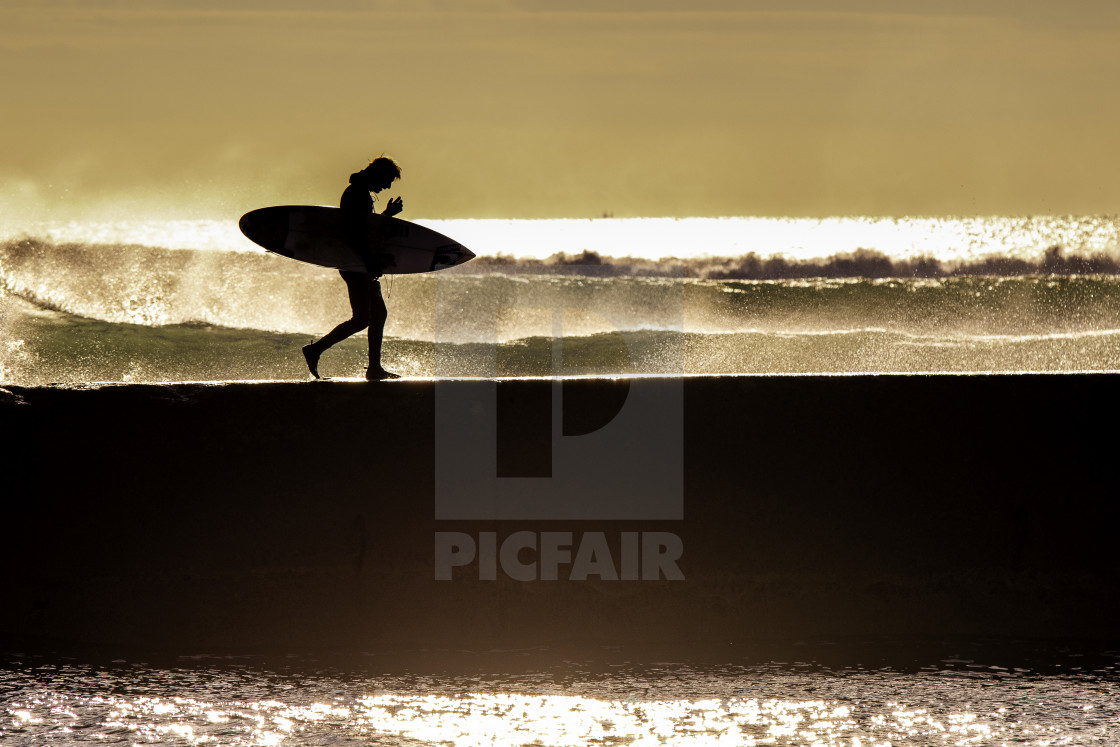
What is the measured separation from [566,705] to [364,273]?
11.2 feet

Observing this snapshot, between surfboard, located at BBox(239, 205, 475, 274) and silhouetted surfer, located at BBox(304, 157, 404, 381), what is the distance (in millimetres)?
42

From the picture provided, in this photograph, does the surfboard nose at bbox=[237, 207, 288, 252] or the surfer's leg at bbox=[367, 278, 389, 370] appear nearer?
the surfer's leg at bbox=[367, 278, 389, 370]

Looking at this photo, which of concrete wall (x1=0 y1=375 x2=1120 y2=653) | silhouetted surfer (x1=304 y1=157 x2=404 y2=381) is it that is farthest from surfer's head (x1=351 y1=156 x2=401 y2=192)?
concrete wall (x1=0 y1=375 x2=1120 y2=653)

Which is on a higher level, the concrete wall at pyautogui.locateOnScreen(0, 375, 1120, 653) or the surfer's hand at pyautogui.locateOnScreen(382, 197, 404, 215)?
the surfer's hand at pyautogui.locateOnScreen(382, 197, 404, 215)

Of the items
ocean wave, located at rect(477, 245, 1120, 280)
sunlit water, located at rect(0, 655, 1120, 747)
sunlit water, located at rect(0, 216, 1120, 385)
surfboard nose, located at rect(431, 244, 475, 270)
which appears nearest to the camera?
sunlit water, located at rect(0, 655, 1120, 747)

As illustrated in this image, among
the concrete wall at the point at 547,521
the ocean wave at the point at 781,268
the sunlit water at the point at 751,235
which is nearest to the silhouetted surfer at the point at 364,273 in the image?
the concrete wall at the point at 547,521

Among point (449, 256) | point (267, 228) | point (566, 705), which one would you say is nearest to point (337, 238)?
point (267, 228)

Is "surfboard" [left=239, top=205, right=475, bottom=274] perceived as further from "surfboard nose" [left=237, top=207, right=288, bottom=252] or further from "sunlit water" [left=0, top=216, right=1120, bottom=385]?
"sunlit water" [left=0, top=216, right=1120, bottom=385]

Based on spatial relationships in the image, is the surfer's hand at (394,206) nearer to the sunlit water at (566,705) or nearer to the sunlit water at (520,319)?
the sunlit water at (566,705)

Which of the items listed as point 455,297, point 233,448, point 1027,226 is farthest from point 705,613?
point 1027,226

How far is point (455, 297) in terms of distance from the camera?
2442cm

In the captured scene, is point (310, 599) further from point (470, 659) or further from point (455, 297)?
point (455, 297)

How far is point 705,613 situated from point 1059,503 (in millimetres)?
1386

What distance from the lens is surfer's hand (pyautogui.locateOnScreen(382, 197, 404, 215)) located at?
6434 mm
